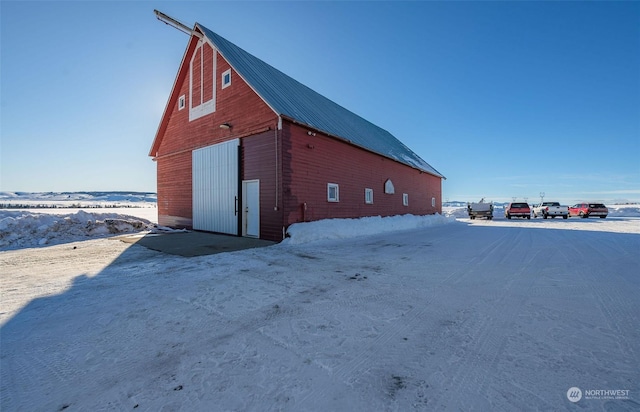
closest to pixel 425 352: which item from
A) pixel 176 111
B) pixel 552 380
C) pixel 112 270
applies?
pixel 552 380

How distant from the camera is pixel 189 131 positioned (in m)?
13.6

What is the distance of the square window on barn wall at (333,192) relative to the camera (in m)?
11.8

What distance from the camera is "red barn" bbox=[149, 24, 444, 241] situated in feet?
32.8

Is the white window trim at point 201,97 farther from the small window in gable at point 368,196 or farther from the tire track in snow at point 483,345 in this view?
the tire track in snow at point 483,345

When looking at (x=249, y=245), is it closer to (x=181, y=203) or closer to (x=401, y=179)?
(x=181, y=203)

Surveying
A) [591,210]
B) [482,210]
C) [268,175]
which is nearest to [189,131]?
[268,175]

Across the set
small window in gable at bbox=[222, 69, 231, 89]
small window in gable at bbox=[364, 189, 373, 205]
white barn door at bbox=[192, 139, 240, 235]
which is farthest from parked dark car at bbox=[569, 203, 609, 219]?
small window in gable at bbox=[222, 69, 231, 89]

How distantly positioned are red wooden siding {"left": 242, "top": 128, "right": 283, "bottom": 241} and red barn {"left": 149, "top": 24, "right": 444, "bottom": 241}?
4cm

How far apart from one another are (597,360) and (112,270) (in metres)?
7.54

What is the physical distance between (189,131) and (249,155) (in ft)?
16.8

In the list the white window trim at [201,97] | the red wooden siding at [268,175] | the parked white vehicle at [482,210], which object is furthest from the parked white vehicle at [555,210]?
the white window trim at [201,97]

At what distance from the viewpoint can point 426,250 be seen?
7.71 meters

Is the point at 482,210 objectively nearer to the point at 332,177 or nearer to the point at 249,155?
the point at 332,177

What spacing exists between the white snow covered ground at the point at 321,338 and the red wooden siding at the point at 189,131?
7066mm
